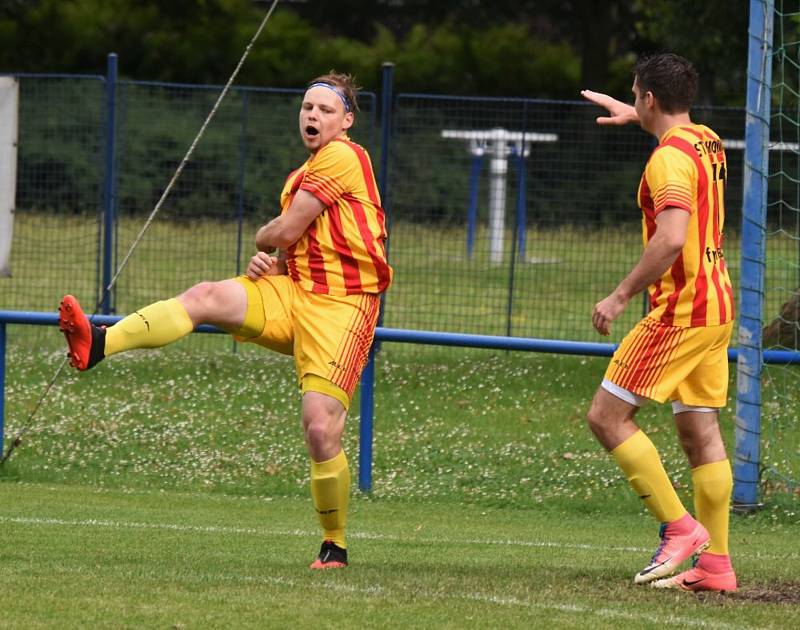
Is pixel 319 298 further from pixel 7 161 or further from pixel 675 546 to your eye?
pixel 7 161

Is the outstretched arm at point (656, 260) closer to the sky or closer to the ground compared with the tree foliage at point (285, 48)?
closer to the ground

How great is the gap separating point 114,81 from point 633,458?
8942 mm

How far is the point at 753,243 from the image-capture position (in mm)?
9508

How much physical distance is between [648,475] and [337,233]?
170 cm

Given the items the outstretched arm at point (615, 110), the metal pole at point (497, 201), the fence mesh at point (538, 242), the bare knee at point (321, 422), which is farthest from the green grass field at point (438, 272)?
the bare knee at point (321, 422)

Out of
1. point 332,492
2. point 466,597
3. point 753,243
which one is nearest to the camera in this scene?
point 466,597

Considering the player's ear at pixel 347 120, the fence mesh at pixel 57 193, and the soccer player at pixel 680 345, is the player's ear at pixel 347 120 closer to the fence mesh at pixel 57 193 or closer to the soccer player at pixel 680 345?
the soccer player at pixel 680 345

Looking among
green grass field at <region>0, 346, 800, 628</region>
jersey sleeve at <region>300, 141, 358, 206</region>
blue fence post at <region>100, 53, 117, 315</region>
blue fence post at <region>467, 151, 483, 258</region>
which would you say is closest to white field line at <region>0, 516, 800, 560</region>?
green grass field at <region>0, 346, 800, 628</region>

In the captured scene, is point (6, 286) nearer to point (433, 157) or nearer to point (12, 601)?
point (433, 157)

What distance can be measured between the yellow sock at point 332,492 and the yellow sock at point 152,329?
84 cm

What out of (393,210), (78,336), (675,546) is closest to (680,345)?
(675,546)

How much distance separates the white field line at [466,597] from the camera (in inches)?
229

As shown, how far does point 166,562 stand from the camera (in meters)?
7.07

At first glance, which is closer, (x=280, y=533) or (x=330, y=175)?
(x=330, y=175)
